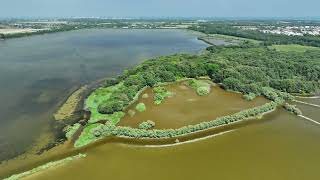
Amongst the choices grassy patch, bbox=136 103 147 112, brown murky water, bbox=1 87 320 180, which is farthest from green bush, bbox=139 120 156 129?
grassy patch, bbox=136 103 147 112

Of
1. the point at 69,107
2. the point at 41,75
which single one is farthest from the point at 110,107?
the point at 41,75

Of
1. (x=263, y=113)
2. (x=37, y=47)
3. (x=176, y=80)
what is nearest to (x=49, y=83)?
(x=176, y=80)

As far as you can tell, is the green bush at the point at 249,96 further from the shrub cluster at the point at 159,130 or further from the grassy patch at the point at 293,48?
the grassy patch at the point at 293,48

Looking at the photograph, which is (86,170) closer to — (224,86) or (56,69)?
(224,86)

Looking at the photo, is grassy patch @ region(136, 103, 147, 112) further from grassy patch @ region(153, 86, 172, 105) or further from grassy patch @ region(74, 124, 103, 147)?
grassy patch @ region(74, 124, 103, 147)

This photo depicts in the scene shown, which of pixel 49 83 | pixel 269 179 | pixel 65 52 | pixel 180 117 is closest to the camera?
pixel 269 179

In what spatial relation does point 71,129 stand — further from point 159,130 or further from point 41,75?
point 41,75
